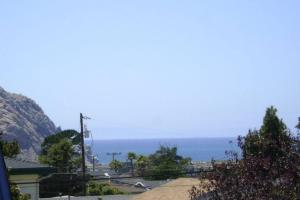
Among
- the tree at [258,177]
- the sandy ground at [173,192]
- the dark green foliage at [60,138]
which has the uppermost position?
the dark green foliage at [60,138]

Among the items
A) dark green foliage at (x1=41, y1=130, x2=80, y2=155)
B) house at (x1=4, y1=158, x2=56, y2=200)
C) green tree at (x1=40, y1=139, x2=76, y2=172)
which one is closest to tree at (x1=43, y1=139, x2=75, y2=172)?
green tree at (x1=40, y1=139, x2=76, y2=172)

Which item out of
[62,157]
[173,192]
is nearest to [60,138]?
[62,157]

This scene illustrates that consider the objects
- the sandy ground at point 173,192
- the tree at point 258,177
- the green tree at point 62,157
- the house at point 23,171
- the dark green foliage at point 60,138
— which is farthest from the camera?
the dark green foliage at point 60,138

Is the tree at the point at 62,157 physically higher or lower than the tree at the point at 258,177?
higher

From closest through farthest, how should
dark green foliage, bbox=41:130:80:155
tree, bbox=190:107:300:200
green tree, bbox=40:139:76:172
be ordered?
1. tree, bbox=190:107:300:200
2. green tree, bbox=40:139:76:172
3. dark green foliage, bbox=41:130:80:155

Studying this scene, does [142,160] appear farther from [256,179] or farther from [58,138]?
[256,179]

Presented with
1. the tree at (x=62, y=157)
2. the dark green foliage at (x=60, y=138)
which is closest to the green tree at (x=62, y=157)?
the tree at (x=62, y=157)

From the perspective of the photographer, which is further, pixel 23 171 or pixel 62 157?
pixel 62 157

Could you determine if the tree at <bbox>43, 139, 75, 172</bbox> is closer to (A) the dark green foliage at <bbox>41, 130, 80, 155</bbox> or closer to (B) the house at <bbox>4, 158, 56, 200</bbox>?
(A) the dark green foliage at <bbox>41, 130, 80, 155</bbox>

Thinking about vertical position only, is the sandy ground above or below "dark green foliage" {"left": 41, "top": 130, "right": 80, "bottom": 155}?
below

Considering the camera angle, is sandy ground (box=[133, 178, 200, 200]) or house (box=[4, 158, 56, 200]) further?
house (box=[4, 158, 56, 200])

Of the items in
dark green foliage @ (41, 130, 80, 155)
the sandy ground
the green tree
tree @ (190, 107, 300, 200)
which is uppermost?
dark green foliage @ (41, 130, 80, 155)

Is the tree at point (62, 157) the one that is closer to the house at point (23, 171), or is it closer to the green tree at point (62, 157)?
the green tree at point (62, 157)

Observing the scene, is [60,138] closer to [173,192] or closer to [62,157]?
[62,157]
